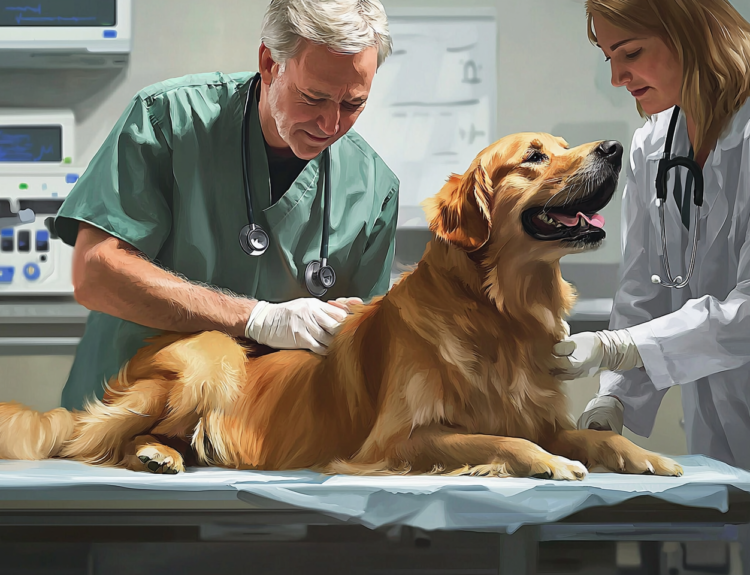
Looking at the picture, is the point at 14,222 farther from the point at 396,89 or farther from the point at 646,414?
the point at 646,414

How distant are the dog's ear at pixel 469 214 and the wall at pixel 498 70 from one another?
1.01 metres

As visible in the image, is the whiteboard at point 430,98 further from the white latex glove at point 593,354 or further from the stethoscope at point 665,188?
the white latex glove at point 593,354

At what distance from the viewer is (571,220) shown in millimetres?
969

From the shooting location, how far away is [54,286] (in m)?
1.89

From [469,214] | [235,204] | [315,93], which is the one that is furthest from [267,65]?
[469,214]

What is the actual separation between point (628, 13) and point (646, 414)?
76 cm

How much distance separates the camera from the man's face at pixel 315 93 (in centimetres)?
109

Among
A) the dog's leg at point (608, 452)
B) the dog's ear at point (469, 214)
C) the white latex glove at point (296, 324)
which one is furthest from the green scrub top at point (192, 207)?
the dog's leg at point (608, 452)

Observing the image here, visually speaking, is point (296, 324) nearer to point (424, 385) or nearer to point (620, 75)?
point (424, 385)

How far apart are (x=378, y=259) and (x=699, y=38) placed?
0.72 m

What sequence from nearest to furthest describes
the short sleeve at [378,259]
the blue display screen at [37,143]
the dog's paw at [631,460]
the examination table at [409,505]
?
1. the examination table at [409,505]
2. the dog's paw at [631,460]
3. the short sleeve at [378,259]
4. the blue display screen at [37,143]

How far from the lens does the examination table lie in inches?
31.3

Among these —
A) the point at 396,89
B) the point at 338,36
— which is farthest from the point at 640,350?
the point at 396,89

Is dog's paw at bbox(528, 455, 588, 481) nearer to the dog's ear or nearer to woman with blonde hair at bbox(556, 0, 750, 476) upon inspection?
woman with blonde hair at bbox(556, 0, 750, 476)
